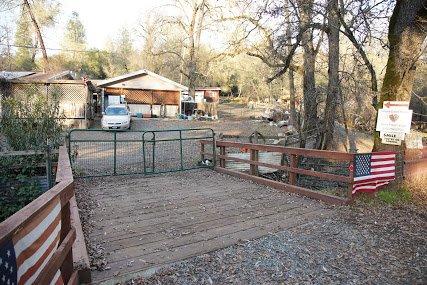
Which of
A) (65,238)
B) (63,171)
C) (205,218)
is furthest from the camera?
(205,218)

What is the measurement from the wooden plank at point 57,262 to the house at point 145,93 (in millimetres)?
30676

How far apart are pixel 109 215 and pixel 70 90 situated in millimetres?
21326

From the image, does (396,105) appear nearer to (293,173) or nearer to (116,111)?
(293,173)

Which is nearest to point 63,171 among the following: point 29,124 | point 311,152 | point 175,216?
point 175,216

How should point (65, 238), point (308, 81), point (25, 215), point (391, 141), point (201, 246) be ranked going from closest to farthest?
point (25, 215)
point (65, 238)
point (201, 246)
point (391, 141)
point (308, 81)

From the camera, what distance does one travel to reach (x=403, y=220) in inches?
237

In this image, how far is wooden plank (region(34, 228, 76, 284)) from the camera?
7.61 feet

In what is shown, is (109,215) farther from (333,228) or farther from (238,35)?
(238,35)

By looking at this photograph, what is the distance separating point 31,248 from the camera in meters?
2.17

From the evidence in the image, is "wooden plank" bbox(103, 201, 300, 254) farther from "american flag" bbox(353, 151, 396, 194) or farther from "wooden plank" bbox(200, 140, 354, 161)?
"american flag" bbox(353, 151, 396, 194)

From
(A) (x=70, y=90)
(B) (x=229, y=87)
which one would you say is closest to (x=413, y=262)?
(A) (x=70, y=90)

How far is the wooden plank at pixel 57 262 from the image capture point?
2.32 metres

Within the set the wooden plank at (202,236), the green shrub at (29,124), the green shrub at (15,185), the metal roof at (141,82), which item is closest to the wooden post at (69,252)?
the wooden plank at (202,236)

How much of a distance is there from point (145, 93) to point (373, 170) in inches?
1165
